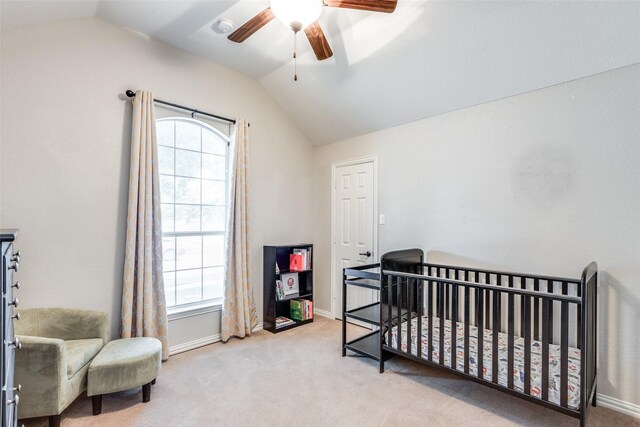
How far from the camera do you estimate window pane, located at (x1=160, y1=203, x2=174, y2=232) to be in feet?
9.69

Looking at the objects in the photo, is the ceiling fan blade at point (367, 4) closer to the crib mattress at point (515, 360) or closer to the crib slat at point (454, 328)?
the crib slat at point (454, 328)

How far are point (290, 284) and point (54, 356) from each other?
228cm

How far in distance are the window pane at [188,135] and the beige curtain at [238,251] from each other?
0.35 m

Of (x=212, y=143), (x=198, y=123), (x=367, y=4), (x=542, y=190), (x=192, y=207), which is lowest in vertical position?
(x=192, y=207)

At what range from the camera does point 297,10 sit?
1632mm

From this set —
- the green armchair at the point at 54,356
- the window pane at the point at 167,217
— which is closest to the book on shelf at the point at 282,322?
the window pane at the point at 167,217

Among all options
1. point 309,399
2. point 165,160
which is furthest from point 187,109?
point 309,399

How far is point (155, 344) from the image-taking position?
7.56 feet

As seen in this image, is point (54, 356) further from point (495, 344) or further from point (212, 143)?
point (495, 344)

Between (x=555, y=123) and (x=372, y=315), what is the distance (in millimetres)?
2129

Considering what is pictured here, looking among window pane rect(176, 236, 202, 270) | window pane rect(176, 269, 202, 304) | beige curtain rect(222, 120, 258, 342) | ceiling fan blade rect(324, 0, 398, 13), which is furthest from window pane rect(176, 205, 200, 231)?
ceiling fan blade rect(324, 0, 398, 13)

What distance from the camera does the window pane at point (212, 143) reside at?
323 centimetres

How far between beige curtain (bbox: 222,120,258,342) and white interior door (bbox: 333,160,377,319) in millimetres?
1153

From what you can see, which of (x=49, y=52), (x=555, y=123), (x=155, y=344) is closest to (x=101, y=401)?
(x=155, y=344)
